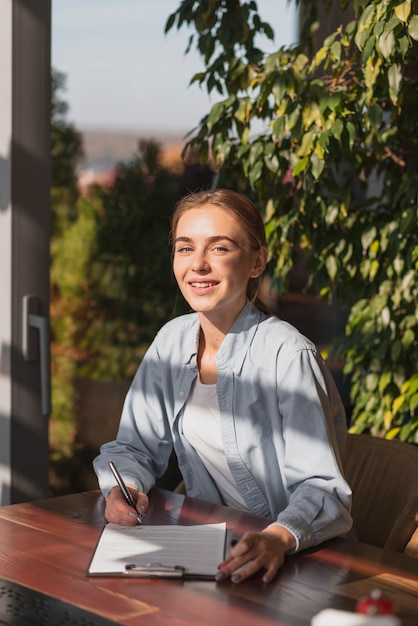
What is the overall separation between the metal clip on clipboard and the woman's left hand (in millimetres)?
63

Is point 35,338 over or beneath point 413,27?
beneath

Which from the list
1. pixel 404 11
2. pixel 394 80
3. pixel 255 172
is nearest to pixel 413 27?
pixel 404 11

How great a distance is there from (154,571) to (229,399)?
22.5 inches

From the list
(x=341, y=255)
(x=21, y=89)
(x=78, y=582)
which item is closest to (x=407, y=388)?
(x=341, y=255)

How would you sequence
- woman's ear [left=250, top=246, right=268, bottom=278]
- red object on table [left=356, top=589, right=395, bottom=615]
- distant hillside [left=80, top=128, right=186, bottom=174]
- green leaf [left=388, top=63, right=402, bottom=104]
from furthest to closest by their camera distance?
distant hillside [left=80, top=128, right=186, bottom=174]
green leaf [left=388, top=63, right=402, bottom=104]
woman's ear [left=250, top=246, right=268, bottom=278]
red object on table [left=356, top=589, right=395, bottom=615]

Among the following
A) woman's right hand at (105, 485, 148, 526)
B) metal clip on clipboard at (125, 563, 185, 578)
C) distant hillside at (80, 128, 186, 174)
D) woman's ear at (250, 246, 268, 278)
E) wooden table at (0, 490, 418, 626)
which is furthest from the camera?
distant hillside at (80, 128, 186, 174)

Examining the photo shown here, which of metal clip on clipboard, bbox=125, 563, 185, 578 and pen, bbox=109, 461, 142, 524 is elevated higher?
pen, bbox=109, 461, 142, 524

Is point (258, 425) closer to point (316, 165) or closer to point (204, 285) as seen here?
point (204, 285)

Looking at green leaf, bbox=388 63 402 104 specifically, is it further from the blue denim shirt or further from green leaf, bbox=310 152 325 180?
the blue denim shirt

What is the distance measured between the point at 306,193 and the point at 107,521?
141 cm

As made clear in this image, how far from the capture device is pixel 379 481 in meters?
2.22

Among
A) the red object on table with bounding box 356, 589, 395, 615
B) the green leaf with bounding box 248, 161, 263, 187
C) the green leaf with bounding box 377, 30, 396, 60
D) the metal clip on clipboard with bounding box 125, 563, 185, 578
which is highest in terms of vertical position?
the green leaf with bounding box 377, 30, 396, 60

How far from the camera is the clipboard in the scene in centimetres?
155

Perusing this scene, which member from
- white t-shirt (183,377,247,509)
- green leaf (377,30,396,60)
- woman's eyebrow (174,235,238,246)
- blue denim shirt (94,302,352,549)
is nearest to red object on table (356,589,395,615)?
blue denim shirt (94,302,352,549)
